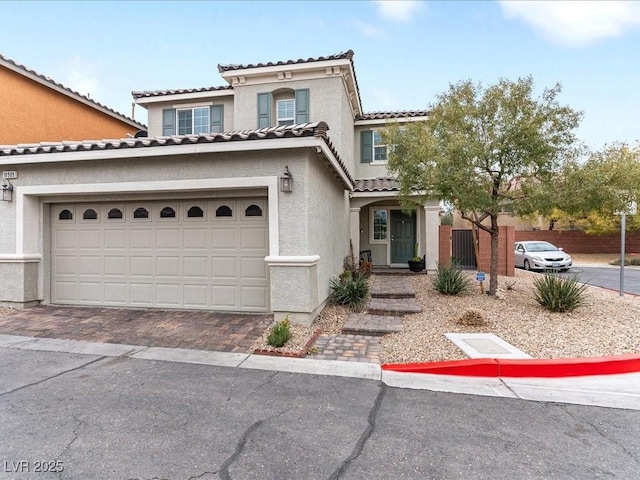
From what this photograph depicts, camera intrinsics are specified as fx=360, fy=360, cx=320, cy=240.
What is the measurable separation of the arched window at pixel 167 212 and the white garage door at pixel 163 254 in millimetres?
22

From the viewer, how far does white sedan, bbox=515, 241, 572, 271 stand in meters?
16.3

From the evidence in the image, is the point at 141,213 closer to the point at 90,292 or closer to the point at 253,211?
the point at 90,292

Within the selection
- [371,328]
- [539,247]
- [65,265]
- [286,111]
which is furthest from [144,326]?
[539,247]

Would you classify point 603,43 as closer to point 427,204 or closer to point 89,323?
point 427,204

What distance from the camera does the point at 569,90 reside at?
24.8ft

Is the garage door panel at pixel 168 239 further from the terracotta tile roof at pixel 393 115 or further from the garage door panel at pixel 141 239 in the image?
the terracotta tile roof at pixel 393 115

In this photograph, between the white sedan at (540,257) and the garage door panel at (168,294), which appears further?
the white sedan at (540,257)

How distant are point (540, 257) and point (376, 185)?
9.28 meters

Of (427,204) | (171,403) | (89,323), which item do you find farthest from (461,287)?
(89,323)

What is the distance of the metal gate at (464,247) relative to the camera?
16188 mm

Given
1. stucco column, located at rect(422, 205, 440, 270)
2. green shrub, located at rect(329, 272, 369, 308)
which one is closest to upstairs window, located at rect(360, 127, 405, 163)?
stucco column, located at rect(422, 205, 440, 270)

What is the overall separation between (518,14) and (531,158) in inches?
250

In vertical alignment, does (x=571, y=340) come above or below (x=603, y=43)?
below

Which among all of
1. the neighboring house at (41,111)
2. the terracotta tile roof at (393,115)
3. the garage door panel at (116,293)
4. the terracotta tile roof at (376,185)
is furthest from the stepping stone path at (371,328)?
the neighboring house at (41,111)
